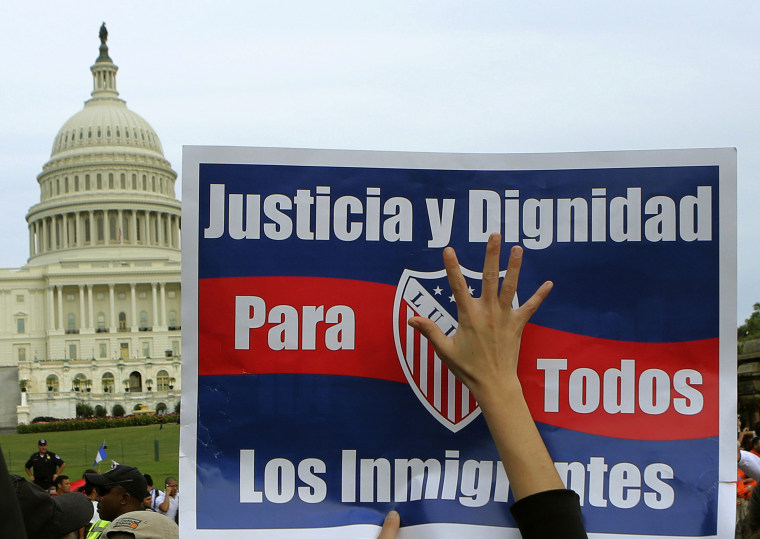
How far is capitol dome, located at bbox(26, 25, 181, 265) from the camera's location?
264 ft

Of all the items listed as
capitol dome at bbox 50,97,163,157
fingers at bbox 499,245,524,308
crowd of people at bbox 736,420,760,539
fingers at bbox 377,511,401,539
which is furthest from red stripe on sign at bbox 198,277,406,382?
capitol dome at bbox 50,97,163,157

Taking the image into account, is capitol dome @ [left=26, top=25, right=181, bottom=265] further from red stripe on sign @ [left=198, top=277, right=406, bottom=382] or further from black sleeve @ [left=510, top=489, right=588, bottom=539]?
black sleeve @ [left=510, top=489, right=588, bottom=539]

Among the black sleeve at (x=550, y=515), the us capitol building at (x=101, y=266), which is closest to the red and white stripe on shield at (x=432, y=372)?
the black sleeve at (x=550, y=515)

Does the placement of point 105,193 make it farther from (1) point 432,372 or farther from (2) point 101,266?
(1) point 432,372

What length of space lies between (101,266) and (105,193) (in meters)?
7.59

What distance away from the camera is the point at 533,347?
1.89 m

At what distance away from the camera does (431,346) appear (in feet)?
6.08

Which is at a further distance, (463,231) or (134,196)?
(134,196)

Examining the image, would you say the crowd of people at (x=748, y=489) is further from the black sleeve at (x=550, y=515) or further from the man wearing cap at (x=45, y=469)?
the man wearing cap at (x=45, y=469)

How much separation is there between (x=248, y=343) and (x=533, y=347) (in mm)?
566

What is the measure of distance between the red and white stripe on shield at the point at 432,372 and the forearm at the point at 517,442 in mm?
318

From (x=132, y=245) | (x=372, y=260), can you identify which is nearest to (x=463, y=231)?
(x=372, y=260)

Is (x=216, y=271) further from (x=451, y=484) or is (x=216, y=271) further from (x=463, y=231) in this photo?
(x=451, y=484)

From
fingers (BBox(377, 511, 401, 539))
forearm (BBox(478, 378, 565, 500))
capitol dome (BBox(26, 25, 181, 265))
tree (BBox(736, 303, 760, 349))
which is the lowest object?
tree (BBox(736, 303, 760, 349))
